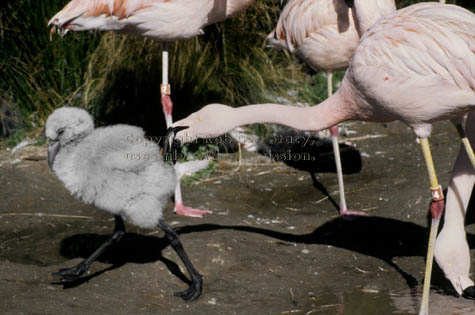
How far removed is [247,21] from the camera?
23.9 feet

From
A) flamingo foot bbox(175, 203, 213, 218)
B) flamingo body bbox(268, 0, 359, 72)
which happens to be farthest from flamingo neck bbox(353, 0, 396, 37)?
flamingo foot bbox(175, 203, 213, 218)

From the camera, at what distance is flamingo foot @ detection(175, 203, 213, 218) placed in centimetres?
511

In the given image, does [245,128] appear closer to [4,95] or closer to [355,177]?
[355,177]

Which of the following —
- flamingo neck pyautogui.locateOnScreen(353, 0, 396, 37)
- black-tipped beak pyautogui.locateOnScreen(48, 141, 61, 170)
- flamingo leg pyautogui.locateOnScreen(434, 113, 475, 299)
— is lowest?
flamingo leg pyautogui.locateOnScreen(434, 113, 475, 299)

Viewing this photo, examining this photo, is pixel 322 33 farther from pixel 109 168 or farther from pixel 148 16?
pixel 109 168

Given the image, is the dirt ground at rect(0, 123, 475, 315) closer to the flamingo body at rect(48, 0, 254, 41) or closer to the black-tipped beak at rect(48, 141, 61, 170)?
the black-tipped beak at rect(48, 141, 61, 170)

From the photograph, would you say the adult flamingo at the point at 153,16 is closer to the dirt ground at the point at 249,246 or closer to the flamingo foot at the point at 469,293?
the dirt ground at the point at 249,246

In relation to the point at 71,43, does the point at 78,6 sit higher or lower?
higher

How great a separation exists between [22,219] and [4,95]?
252 cm

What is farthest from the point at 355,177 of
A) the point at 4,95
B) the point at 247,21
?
the point at 4,95

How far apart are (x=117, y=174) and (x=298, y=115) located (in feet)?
3.80

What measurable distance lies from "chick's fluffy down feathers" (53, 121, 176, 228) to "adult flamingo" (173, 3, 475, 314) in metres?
0.30

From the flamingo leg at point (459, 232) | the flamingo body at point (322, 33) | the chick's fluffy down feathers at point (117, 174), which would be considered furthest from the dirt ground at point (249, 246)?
the flamingo body at point (322, 33)

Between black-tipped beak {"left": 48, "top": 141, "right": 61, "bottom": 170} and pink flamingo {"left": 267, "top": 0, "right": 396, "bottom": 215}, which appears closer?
black-tipped beak {"left": 48, "top": 141, "right": 61, "bottom": 170}
